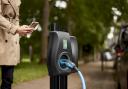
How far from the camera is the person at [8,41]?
20.1ft

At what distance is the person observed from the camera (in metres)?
6.12

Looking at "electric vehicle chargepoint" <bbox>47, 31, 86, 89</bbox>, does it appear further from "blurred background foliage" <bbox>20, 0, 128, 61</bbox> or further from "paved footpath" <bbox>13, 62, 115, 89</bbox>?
"blurred background foliage" <bbox>20, 0, 128, 61</bbox>

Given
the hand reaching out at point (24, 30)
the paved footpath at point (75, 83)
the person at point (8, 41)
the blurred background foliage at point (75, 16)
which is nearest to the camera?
the hand reaching out at point (24, 30)

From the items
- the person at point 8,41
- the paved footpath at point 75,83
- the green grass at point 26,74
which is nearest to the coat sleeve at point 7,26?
the person at point 8,41

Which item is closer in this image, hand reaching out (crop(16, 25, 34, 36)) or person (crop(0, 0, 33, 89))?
hand reaching out (crop(16, 25, 34, 36))

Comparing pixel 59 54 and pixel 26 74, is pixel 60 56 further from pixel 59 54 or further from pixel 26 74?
pixel 26 74

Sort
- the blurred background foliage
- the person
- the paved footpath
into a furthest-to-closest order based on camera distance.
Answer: the blurred background foliage → the paved footpath → the person

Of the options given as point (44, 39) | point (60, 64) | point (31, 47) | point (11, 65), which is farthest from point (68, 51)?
point (31, 47)

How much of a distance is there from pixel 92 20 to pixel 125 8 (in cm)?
2367

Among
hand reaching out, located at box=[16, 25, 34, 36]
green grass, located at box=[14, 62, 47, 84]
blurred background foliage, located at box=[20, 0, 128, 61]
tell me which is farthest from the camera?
blurred background foliage, located at box=[20, 0, 128, 61]

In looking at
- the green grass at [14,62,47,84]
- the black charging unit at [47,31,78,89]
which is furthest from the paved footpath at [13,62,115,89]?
the black charging unit at [47,31,78,89]

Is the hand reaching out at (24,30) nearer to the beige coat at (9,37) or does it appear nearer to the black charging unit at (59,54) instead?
the beige coat at (9,37)

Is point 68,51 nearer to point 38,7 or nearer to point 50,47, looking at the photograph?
point 50,47

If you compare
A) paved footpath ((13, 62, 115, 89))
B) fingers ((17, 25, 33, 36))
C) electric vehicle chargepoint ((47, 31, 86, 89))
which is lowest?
paved footpath ((13, 62, 115, 89))
